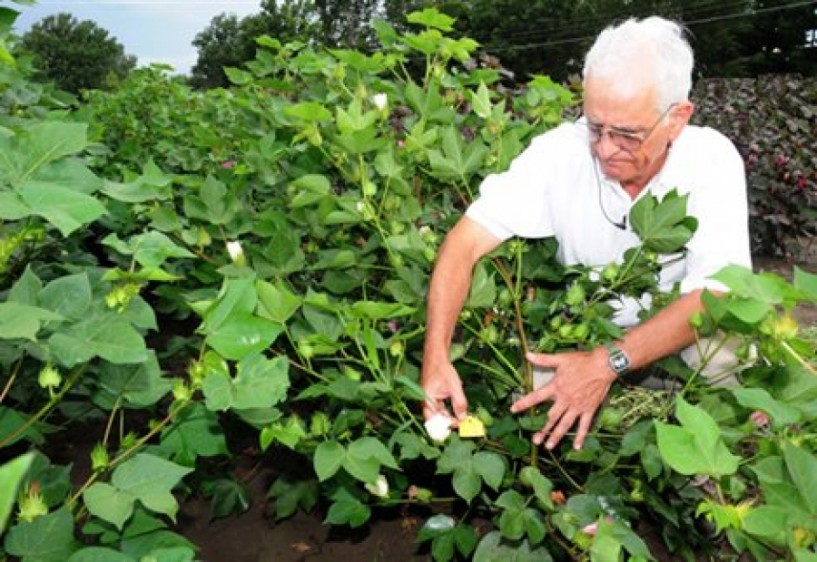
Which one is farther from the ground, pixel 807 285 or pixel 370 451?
pixel 807 285

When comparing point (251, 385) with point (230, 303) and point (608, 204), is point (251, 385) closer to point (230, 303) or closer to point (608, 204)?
point (230, 303)

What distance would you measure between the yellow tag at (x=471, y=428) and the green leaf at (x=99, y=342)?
0.68 meters

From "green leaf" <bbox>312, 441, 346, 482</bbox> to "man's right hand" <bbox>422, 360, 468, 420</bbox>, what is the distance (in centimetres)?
27

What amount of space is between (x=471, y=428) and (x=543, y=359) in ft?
0.67

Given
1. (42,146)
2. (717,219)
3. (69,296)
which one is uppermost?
(42,146)

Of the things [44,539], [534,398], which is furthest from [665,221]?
[44,539]

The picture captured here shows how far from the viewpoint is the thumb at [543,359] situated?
1.62 meters

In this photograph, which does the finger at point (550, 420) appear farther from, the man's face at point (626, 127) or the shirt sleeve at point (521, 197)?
the man's face at point (626, 127)

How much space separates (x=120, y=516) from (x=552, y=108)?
6.19 ft

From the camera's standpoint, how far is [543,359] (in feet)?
5.33

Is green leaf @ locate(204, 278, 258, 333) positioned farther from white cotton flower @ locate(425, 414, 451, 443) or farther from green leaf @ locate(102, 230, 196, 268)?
white cotton flower @ locate(425, 414, 451, 443)

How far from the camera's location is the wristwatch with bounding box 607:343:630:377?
65.6 inches

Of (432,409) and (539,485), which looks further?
(432,409)

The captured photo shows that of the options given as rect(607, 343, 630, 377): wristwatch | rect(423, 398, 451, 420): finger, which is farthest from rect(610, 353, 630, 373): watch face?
rect(423, 398, 451, 420): finger
